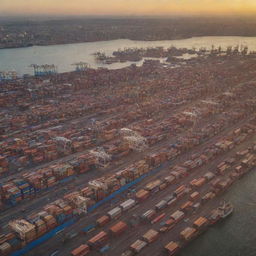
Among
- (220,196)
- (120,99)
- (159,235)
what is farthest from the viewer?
(120,99)

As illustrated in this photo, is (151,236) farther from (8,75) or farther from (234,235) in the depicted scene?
(8,75)

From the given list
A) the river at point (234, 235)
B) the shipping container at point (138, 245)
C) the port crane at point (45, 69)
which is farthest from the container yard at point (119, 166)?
the port crane at point (45, 69)

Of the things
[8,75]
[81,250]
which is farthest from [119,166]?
[8,75]

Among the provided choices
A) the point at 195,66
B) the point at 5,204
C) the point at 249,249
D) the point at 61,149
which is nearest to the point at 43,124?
the point at 61,149

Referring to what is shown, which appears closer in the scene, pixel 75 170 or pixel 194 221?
pixel 194 221

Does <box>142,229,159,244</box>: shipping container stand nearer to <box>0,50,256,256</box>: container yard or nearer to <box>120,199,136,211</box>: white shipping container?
<box>0,50,256,256</box>: container yard

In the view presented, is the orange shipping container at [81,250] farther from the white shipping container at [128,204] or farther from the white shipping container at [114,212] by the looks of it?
the white shipping container at [128,204]

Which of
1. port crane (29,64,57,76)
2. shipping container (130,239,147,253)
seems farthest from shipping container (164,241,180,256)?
port crane (29,64,57,76)

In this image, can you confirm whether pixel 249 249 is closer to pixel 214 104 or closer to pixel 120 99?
pixel 214 104
